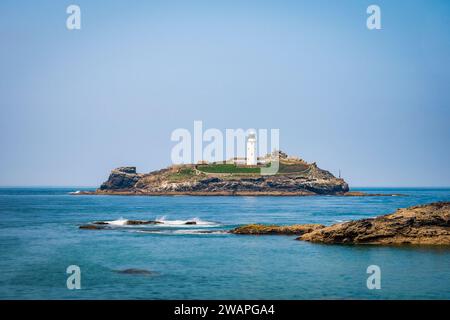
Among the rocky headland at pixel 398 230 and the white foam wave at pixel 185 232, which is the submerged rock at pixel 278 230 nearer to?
the white foam wave at pixel 185 232

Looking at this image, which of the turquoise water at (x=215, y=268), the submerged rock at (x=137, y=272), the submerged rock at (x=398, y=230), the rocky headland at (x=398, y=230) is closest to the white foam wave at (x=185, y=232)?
the turquoise water at (x=215, y=268)

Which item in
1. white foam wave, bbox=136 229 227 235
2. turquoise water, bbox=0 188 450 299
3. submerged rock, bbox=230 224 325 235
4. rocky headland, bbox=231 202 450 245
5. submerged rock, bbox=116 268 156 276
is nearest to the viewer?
turquoise water, bbox=0 188 450 299

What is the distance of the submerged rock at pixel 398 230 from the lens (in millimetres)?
37406

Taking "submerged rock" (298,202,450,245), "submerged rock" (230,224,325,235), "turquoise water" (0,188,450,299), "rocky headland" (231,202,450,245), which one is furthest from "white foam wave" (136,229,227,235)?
"submerged rock" (298,202,450,245)

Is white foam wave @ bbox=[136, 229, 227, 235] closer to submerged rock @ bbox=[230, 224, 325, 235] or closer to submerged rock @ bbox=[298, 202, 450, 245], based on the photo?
submerged rock @ bbox=[230, 224, 325, 235]

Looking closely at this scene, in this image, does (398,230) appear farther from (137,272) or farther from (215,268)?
(137,272)

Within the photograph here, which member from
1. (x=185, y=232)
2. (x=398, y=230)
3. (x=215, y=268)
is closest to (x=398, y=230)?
(x=398, y=230)

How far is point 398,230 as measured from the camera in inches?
1499

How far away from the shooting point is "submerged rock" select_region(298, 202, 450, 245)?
3741 centimetres

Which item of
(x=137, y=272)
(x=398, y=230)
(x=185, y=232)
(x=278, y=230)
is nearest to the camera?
(x=137, y=272)

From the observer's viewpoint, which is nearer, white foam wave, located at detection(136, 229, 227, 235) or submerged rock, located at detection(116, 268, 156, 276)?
submerged rock, located at detection(116, 268, 156, 276)
